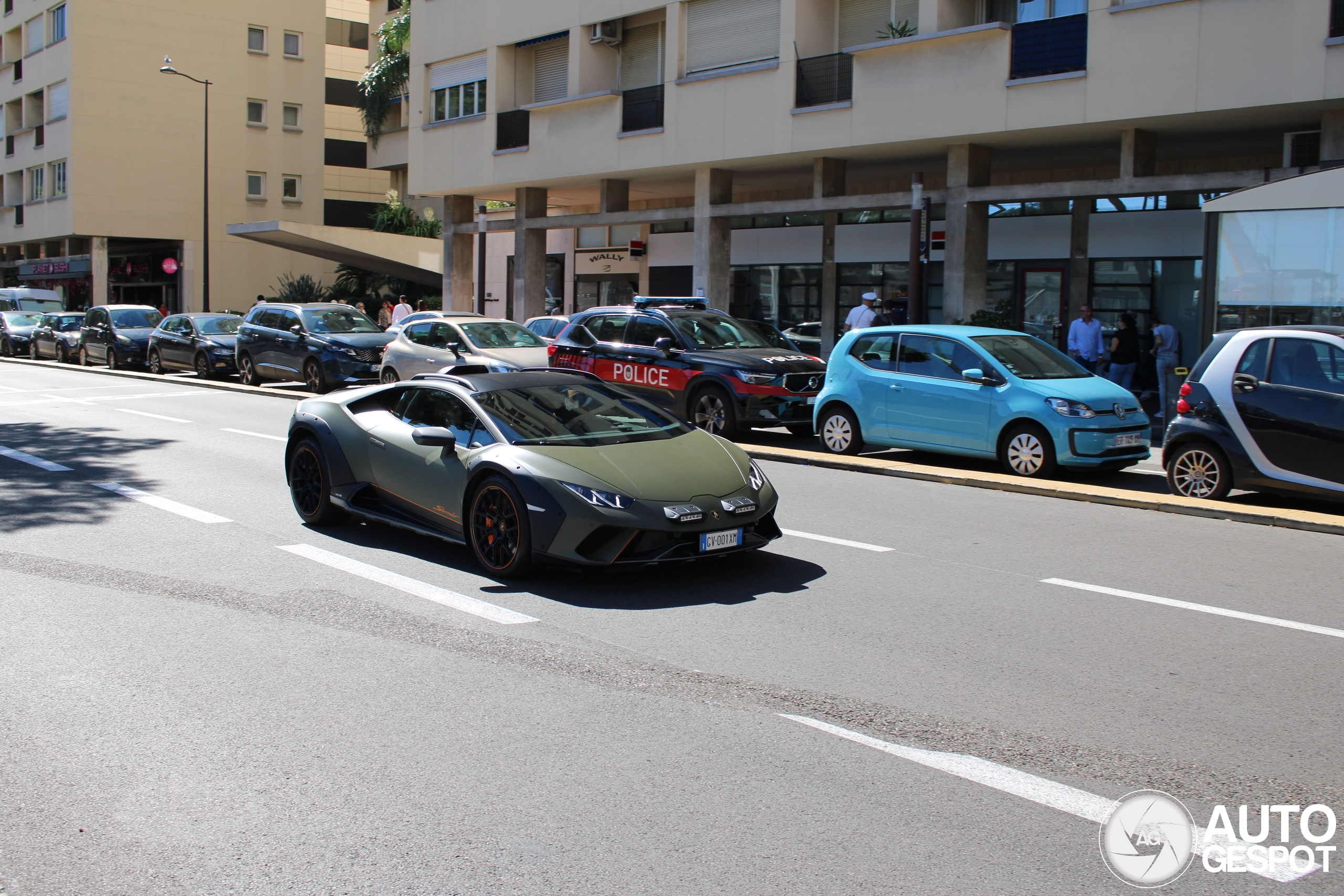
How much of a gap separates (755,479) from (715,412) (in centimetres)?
810

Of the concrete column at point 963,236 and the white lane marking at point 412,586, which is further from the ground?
the concrete column at point 963,236

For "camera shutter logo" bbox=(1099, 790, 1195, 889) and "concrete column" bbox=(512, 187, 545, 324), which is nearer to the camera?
"camera shutter logo" bbox=(1099, 790, 1195, 889)

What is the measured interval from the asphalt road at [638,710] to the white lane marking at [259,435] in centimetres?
613

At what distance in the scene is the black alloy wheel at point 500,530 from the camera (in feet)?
24.0

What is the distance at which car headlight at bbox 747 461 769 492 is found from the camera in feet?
25.5

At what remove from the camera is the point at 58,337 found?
1359 inches

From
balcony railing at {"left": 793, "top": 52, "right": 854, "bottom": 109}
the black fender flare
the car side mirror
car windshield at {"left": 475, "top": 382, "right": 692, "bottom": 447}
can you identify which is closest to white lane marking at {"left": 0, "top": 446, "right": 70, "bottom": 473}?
the black fender flare

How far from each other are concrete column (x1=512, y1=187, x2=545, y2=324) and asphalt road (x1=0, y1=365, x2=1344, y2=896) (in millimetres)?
22855

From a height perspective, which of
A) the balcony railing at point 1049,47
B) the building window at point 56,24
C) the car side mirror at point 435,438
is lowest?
the car side mirror at point 435,438

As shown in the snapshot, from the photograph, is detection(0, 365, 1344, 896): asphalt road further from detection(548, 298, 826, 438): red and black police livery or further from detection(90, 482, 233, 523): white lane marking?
detection(548, 298, 826, 438): red and black police livery

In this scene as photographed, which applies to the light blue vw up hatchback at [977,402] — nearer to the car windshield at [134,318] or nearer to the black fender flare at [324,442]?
the black fender flare at [324,442]

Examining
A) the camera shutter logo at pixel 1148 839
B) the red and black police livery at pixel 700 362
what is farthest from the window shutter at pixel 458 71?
the camera shutter logo at pixel 1148 839

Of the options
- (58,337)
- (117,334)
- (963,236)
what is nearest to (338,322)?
(117,334)

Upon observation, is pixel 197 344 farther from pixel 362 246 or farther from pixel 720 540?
pixel 720 540
